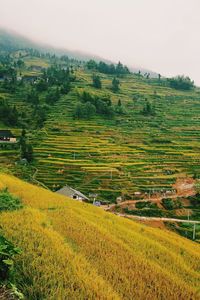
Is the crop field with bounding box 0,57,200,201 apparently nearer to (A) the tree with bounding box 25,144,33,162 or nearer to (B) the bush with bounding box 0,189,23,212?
(A) the tree with bounding box 25,144,33,162

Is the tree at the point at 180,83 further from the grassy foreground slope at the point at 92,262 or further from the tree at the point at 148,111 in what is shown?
the grassy foreground slope at the point at 92,262

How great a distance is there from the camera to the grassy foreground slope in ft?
18.9

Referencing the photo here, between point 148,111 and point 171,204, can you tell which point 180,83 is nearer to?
point 148,111

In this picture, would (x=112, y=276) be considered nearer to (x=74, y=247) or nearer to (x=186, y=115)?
(x=74, y=247)

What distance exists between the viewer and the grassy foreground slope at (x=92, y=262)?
576 centimetres

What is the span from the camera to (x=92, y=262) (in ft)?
22.8

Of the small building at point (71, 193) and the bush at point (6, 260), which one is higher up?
the bush at point (6, 260)

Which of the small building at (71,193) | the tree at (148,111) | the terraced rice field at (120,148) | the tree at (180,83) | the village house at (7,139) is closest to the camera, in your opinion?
the small building at (71,193)

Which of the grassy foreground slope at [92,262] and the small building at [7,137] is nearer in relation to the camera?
the grassy foreground slope at [92,262]

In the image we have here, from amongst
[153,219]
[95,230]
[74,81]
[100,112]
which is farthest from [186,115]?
[95,230]

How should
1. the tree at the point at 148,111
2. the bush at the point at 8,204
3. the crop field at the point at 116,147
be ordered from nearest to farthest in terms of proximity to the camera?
1. the bush at the point at 8,204
2. the crop field at the point at 116,147
3. the tree at the point at 148,111

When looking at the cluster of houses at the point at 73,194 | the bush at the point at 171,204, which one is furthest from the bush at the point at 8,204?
the bush at the point at 171,204

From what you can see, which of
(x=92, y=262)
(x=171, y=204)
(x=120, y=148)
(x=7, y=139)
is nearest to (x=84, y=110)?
(x=120, y=148)

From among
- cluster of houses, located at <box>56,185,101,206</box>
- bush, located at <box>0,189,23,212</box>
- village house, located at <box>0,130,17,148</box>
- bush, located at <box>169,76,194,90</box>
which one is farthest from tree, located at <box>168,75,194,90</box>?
bush, located at <box>0,189,23,212</box>
